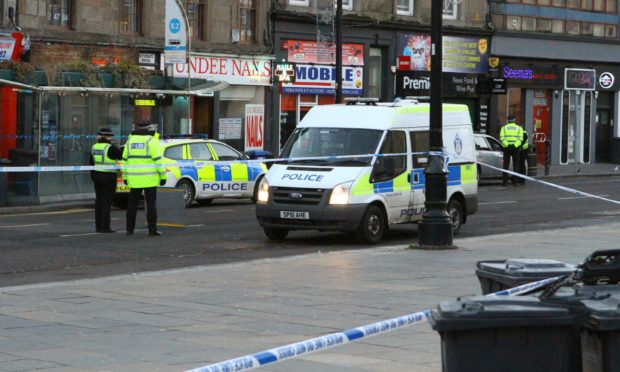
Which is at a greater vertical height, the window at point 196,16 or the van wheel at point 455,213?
the window at point 196,16

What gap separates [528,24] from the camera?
5084 cm

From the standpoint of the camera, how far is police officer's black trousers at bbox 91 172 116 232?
21.1 meters

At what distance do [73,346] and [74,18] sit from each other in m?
26.4

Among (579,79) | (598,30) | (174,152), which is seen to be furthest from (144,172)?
(598,30)

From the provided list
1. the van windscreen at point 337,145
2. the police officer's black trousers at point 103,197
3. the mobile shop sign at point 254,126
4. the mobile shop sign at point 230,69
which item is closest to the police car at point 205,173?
the police officer's black trousers at point 103,197

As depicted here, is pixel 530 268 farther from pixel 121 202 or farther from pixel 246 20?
pixel 246 20

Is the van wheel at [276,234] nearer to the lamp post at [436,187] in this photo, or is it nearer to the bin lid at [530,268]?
the lamp post at [436,187]

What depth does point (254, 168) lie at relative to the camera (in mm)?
28516

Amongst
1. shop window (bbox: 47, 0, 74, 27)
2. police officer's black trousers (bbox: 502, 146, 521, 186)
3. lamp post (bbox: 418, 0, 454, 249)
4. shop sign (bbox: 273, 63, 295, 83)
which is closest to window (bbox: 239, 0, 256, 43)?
shop sign (bbox: 273, 63, 295, 83)

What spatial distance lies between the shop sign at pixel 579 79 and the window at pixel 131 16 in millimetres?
20980

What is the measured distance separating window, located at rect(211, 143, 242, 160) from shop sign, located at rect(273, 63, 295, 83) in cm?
1275

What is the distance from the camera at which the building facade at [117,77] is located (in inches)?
1117

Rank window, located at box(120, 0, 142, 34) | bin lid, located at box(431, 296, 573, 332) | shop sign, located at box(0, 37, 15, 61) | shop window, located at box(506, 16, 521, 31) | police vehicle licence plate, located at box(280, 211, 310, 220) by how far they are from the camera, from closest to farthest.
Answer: bin lid, located at box(431, 296, 573, 332), police vehicle licence plate, located at box(280, 211, 310, 220), shop sign, located at box(0, 37, 15, 61), window, located at box(120, 0, 142, 34), shop window, located at box(506, 16, 521, 31)

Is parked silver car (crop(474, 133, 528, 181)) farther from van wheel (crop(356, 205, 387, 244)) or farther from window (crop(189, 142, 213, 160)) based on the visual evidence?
van wheel (crop(356, 205, 387, 244))
